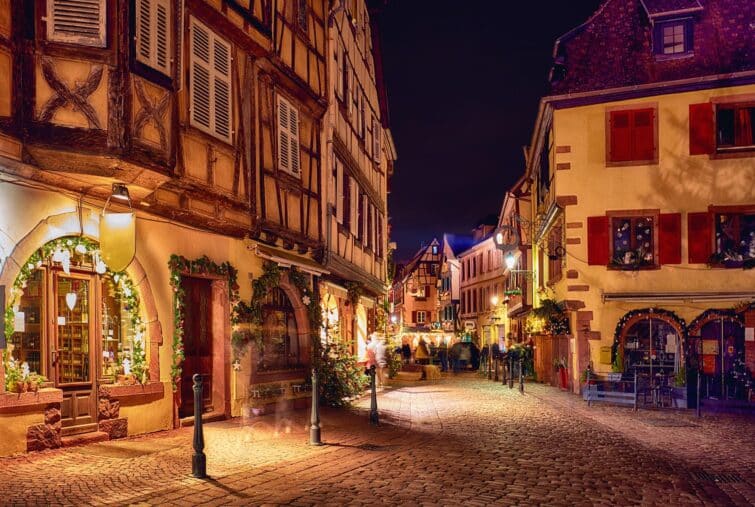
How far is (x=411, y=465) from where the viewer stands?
347 inches

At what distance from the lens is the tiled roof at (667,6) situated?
20562mm

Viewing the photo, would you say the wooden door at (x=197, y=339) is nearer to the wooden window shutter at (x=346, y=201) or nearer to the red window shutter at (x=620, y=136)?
→ the wooden window shutter at (x=346, y=201)

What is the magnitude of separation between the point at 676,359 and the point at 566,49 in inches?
381

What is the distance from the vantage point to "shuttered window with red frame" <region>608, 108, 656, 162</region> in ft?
66.7

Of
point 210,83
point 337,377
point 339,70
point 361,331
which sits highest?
point 339,70

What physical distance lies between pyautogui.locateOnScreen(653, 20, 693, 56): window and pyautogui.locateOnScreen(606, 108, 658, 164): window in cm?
198

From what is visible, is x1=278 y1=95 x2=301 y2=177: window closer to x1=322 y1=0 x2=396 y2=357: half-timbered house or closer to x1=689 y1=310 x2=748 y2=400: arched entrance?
x1=322 y1=0 x2=396 y2=357: half-timbered house

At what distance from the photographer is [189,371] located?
500 inches

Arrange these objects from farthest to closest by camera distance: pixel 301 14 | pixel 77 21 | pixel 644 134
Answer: pixel 644 134
pixel 301 14
pixel 77 21

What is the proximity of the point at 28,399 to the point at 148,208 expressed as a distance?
3.42m

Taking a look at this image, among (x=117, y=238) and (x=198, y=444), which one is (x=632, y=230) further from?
(x=198, y=444)

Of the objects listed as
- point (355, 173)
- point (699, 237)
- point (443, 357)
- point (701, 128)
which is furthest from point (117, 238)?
point (443, 357)

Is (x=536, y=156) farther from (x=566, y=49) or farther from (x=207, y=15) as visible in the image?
(x=207, y=15)

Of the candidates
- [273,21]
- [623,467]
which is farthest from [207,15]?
[623,467]
